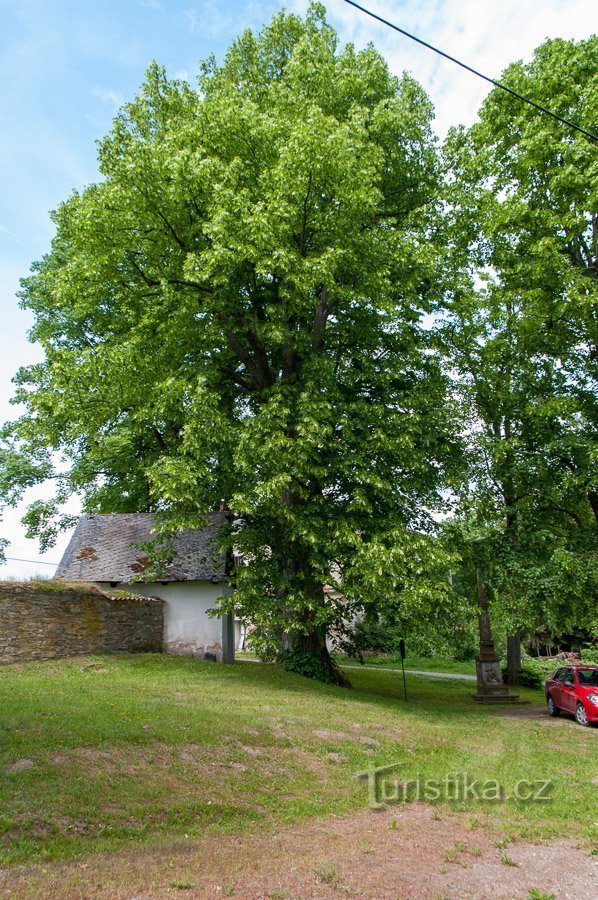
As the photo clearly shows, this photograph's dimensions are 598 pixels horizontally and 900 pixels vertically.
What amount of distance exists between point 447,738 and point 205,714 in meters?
4.93

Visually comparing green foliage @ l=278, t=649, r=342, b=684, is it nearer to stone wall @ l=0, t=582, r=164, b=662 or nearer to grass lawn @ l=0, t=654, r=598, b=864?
grass lawn @ l=0, t=654, r=598, b=864

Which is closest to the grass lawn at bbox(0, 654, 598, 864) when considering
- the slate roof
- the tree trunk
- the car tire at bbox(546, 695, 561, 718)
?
the car tire at bbox(546, 695, 561, 718)

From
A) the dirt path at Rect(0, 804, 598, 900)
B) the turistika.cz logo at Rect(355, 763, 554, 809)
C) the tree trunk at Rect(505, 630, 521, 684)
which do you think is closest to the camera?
the dirt path at Rect(0, 804, 598, 900)

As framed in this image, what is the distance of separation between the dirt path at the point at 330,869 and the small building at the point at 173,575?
1324 cm

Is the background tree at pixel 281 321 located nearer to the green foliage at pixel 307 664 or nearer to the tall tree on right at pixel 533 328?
the green foliage at pixel 307 664

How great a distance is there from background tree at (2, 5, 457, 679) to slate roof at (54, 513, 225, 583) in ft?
15.0

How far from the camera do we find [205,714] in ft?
36.7

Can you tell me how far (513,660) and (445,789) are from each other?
21.1 metres

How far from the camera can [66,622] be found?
57.8 feet

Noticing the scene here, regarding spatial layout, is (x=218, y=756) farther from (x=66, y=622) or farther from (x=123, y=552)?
(x=123, y=552)

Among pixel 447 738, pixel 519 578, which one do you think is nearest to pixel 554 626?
pixel 519 578

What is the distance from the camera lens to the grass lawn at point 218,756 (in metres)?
6.57

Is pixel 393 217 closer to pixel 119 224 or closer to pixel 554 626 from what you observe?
pixel 119 224

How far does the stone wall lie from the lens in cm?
1647
